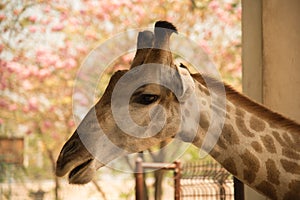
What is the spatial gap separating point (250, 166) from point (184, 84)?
12.2 inches

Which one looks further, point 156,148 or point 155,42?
point 156,148

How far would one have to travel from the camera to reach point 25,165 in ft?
20.4

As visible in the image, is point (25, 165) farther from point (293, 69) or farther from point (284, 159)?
point (284, 159)

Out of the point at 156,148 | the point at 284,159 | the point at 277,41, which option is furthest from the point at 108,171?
the point at 284,159

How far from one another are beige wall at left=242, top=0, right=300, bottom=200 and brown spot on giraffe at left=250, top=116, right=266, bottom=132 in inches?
21.9

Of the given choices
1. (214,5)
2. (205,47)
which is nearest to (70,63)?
(205,47)

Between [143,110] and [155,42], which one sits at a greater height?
[155,42]

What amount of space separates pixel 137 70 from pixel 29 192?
4.53 meters

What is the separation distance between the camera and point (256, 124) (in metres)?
1.94

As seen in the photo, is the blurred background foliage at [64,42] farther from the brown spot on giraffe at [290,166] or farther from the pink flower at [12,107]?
the brown spot on giraffe at [290,166]

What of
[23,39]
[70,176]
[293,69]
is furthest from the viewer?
[23,39]

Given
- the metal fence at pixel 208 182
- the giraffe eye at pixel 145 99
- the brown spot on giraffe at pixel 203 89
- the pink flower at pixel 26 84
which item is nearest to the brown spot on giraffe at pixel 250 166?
the brown spot on giraffe at pixel 203 89

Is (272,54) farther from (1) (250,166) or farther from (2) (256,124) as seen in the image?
(1) (250,166)

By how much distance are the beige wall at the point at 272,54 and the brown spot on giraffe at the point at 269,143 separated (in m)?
0.57
